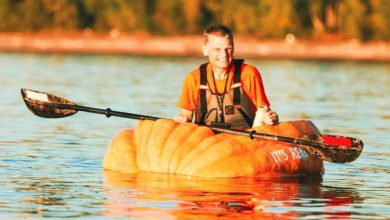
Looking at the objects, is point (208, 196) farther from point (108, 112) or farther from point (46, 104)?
point (46, 104)

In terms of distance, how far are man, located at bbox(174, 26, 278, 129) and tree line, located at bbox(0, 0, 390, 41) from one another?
62178 millimetres

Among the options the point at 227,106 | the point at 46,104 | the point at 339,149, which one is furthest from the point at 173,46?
the point at 339,149

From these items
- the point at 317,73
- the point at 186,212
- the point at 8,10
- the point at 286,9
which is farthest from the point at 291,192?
the point at 8,10

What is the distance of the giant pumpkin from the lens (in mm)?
19094

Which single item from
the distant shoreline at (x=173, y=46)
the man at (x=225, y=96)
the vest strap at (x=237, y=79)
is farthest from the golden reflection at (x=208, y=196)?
the distant shoreline at (x=173, y=46)

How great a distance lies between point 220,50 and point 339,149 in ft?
6.19

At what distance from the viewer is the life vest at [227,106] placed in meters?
19.9

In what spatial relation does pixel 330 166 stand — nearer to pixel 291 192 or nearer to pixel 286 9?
pixel 291 192

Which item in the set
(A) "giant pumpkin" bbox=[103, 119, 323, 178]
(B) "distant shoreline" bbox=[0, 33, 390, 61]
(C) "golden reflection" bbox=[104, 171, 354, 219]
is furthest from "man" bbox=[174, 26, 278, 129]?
(B) "distant shoreline" bbox=[0, 33, 390, 61]

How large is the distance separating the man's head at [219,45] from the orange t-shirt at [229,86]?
0.28 meters

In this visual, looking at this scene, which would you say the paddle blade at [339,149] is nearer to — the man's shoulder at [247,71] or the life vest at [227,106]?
the life vest at [227,106]

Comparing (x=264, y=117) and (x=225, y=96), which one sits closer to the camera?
(x=264, y=117)

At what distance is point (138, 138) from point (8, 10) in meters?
81.2

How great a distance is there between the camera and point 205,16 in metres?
90.0
